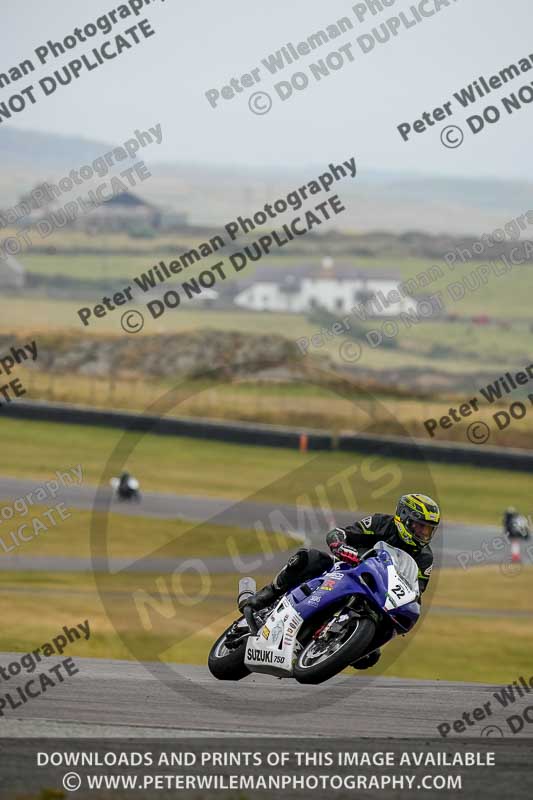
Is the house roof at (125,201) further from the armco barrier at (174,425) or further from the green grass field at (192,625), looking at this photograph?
the green grass field at (192,625)

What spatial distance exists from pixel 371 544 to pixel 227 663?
5.21ft

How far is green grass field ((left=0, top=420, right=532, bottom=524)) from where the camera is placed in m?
35.8

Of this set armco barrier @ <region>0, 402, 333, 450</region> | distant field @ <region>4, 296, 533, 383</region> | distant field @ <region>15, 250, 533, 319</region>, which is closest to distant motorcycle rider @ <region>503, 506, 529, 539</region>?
armco barrier @ <region>0, 402, 333, 450</region>

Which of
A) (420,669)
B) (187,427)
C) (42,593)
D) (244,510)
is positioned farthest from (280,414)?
(420,669)

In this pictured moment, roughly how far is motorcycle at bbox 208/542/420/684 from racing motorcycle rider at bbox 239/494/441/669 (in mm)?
134

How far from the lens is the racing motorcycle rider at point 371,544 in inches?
384

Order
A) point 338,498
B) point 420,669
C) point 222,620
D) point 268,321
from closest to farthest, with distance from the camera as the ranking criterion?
1. point 420,669
2. point 222,620
3. point 338,498
4. point 268,321

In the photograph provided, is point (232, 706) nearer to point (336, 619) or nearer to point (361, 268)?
point (336, 619)

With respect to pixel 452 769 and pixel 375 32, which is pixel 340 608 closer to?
pixel 452 769

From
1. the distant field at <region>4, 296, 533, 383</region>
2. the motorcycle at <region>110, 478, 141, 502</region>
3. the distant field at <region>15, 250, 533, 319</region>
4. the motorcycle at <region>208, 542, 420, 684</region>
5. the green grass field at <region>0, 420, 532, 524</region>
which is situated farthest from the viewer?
the distant field at <region>15, 250, 533, 319</region>

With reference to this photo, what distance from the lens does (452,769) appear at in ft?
25.5

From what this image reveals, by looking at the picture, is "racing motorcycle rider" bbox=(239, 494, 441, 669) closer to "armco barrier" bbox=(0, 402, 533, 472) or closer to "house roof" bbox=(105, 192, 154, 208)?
"armco barrier" bbox=(0, 402, 533, 472)

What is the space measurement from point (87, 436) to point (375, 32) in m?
16.4

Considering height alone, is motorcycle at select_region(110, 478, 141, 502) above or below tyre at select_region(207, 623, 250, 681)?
below
